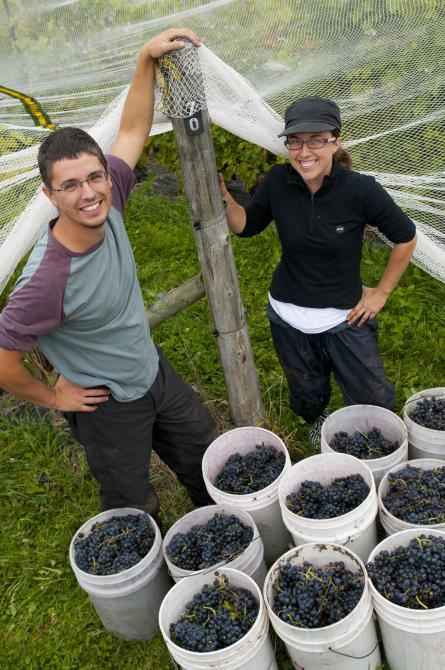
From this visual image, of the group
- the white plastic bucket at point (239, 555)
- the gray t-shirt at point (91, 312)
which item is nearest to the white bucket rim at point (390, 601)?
the white plastic bucket at point (239, 555)

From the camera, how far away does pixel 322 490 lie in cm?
271

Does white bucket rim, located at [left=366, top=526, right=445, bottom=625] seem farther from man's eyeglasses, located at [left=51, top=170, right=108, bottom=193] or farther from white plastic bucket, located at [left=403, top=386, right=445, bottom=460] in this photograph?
man's eyeglasses, located at [left=51, top=170, right=108, bottom=193]

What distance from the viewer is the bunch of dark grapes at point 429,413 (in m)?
3.01

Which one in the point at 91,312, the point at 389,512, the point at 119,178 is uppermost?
the point at 119,178

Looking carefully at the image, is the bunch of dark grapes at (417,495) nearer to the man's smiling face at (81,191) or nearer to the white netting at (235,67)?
the white netting at (235,67)

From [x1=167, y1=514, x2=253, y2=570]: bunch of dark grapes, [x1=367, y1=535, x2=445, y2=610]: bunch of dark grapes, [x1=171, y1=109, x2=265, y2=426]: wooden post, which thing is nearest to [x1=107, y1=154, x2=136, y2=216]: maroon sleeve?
[x1=171, y1=109, x2=265, y2=426]: wooden post

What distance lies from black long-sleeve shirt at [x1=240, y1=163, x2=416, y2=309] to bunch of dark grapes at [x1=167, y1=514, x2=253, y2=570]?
1.08 m

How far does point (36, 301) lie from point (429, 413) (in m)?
1.96

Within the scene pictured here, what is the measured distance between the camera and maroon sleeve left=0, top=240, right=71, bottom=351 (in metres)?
2.16

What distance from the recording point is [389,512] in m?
2.59

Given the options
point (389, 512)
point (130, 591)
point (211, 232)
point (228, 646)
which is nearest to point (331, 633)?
point (228, 646)

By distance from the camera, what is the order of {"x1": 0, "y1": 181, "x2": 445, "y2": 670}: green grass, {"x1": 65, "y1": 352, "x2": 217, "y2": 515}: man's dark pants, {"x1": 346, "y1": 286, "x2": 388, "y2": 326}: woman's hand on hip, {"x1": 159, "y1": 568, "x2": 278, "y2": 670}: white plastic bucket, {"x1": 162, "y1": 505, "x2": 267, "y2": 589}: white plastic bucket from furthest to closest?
1. {"x1": 0, "y1": 181, "x2": 445, "y2": 670}: green grass
2. {"x1": 346, "y1": 286, "x2": 388, "y2": 326}: woman's hand on hip
3. {"x1": 65, "y1": 352, "x2": 217, "y2": 515}: man's dark pants
4. {"x1": 162, "y1": 505, "x2": 267, "y2": 589}: white plastic bucket
5. {"x1": 159, "y1": 568, "x2": 278, "y2": 670}: white plastic bucket

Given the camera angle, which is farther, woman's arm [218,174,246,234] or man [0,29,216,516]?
woman's arm [218,174,246,234]

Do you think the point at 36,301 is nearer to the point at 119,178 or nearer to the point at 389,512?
the point at 119,178
